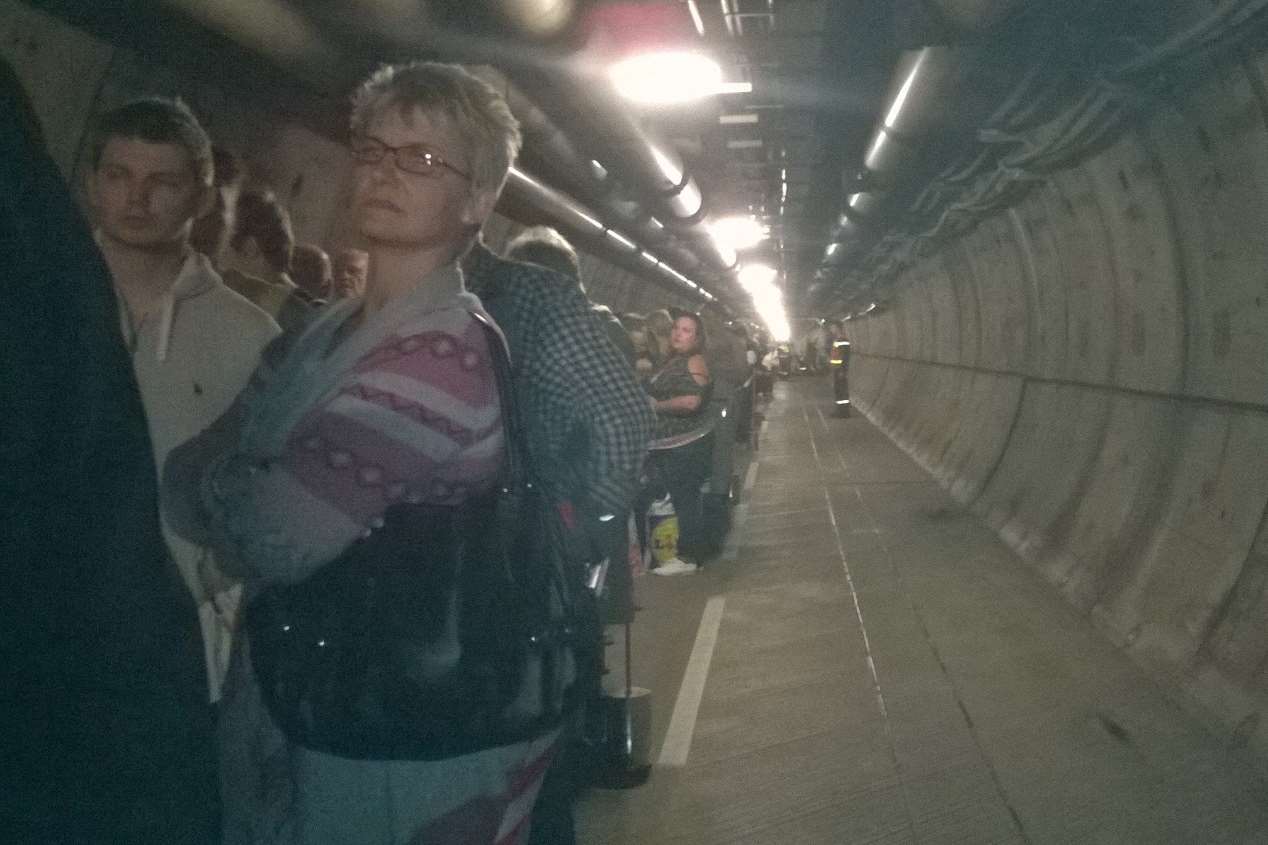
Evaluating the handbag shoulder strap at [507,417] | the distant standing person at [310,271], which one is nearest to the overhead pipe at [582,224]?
the distant standing person at [310,271]

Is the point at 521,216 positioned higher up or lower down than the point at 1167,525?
higher up

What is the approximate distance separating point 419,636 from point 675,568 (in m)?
8.75

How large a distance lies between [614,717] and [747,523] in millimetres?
8269

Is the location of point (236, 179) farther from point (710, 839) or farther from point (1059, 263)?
point (1059, 263)

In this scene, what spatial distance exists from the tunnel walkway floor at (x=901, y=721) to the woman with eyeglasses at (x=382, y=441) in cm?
308

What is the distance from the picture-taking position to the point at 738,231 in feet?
82.5

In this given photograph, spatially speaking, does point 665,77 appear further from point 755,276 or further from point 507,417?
point 755,276

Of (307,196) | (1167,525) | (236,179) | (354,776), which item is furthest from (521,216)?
(354,776)

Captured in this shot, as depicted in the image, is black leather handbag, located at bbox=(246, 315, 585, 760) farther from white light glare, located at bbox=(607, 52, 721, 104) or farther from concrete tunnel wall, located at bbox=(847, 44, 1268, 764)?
white light glare, located at bbox=(607, 52, 721, 104)

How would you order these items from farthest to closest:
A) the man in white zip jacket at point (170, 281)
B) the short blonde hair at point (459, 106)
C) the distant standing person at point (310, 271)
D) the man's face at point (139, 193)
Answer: the distant standing person at point (310, 271) → the man's face at point (139, 193) → the man in white zip jacket at point (170, 281) → the short blonde hair at point (459, 106)

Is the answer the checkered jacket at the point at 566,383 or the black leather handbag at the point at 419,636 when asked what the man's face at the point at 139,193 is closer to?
the checkered jacket at the point at 566,383

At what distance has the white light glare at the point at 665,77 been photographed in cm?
861

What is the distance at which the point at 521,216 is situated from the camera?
14.0 meters

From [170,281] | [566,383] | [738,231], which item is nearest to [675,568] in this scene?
[170,281]
